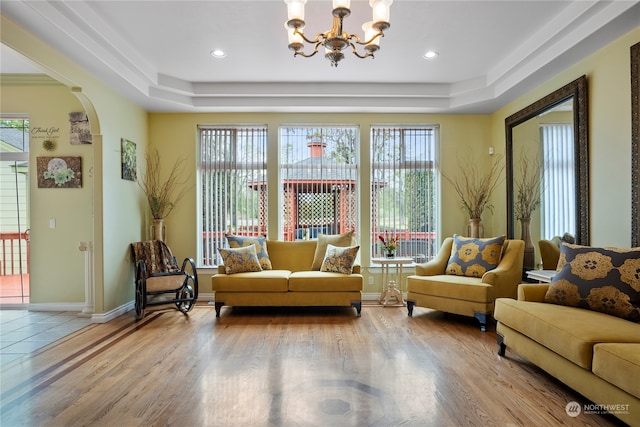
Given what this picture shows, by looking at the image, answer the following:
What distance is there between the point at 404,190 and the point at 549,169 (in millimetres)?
1969

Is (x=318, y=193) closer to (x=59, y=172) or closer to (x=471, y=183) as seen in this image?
(x=471, y=183)

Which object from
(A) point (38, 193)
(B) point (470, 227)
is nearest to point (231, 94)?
(A) point (38, 193)

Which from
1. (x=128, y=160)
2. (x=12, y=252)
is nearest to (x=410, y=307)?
(x=128, y=160)

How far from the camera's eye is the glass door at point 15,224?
471 cm

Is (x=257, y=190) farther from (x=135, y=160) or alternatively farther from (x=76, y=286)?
(x=76, y=286)

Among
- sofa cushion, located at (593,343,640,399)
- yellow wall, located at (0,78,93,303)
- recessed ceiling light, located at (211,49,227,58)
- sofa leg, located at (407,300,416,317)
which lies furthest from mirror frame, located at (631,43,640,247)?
yellow wall, located at (0,78,93,303)

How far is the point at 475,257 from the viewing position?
4.32 meters

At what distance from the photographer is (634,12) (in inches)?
107

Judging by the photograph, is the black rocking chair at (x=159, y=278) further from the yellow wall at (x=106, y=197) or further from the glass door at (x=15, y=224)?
the glass door at (x=15, y=224)

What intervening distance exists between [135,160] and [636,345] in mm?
5366

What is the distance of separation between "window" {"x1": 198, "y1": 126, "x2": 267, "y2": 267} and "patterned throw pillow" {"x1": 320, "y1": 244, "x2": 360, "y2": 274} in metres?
1.29

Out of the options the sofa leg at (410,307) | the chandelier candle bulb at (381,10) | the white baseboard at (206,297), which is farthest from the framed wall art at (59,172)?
the sofa leg at (410,307)

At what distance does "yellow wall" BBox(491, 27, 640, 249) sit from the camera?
3031mm

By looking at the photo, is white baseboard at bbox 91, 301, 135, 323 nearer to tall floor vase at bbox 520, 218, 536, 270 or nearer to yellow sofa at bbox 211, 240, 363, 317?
yellow sofa at bbox 211, 240, 363, 317
